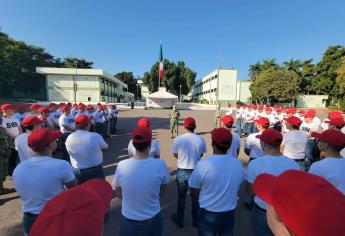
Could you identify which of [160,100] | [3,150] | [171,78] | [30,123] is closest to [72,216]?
[30,123]

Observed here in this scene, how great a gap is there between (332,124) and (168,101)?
3789 cm

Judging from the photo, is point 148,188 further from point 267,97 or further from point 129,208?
point 267,97

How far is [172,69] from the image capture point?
60.4 meters

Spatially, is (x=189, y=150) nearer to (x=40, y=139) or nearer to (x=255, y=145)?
(x=255, y=145)

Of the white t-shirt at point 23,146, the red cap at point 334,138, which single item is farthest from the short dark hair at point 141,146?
the white t-shirt at point 23,146

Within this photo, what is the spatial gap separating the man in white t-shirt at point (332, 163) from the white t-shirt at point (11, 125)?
6.61 meters

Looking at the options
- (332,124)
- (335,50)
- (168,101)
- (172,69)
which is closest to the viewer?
(332,124)

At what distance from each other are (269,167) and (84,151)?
2.89m

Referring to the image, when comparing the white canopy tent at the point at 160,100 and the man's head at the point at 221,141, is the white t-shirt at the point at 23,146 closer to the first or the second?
the man's head at the point at 221,141

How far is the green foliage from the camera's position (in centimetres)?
5828

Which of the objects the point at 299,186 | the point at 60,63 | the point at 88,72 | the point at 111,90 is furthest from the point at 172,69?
the point at 299,186

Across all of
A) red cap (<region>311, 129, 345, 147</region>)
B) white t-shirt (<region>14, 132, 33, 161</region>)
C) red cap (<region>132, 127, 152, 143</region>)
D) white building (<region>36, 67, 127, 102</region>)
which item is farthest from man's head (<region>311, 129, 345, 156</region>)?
white building (<region>36, 67, 127, 102</region>)

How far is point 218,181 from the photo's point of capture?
8.46 feet

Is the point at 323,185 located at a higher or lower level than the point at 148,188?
higher
